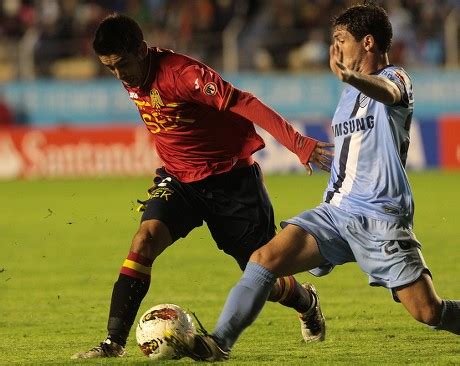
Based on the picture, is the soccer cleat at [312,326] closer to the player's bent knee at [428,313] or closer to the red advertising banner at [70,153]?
the player's bent knee at [428,313]

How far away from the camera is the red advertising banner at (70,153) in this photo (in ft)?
80.4

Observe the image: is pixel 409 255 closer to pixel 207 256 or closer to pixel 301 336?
pixel 301 336

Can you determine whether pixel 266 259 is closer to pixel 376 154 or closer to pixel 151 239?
pixel 376 154

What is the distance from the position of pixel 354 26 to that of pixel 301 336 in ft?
7.65

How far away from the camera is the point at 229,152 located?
7.59 meters

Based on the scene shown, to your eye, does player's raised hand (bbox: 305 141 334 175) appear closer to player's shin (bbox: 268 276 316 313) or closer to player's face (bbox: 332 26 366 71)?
player's face (bbox: 332 26 366 71)

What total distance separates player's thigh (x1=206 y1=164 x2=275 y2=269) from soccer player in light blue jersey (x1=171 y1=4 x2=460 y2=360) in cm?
106

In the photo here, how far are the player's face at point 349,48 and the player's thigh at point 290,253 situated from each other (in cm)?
88

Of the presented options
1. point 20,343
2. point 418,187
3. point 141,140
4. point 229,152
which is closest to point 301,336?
point 229,152

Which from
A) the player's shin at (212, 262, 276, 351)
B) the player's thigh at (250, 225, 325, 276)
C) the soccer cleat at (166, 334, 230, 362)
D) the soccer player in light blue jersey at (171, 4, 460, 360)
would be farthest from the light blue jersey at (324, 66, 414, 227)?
the soccer cleat at (166, 334, 230, 362)

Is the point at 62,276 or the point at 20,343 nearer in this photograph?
the point at 20,343

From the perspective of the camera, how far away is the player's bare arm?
222 inches

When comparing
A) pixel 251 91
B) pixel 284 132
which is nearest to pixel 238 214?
pixel 284 132

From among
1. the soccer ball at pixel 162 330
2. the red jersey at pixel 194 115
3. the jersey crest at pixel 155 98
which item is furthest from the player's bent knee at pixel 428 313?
the jersey crest at pixel 155 98
